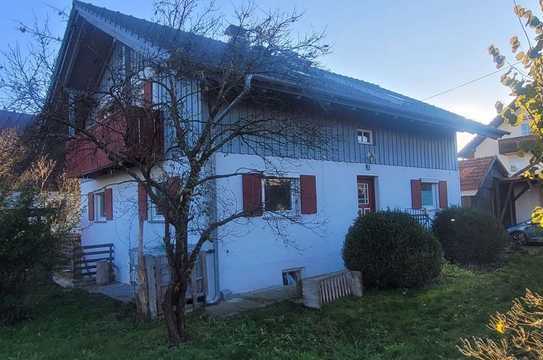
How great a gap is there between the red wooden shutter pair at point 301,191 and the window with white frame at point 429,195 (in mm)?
5201

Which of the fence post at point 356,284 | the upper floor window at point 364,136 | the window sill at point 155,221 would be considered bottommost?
the fence post at point 356,284

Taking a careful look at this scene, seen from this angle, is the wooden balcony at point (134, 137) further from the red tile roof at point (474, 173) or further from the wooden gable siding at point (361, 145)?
the red tile roof at point (474, 173)

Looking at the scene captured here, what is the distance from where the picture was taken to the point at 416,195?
1346 centimetres

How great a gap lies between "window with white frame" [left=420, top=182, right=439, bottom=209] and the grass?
605cm

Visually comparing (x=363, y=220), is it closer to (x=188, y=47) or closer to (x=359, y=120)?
(x=359, y=120)

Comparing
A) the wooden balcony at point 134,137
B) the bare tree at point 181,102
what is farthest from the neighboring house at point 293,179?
the wooden balcony at point 134,137

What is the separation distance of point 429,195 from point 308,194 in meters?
5.87

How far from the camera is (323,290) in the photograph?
7555mm

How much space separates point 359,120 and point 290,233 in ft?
13.1

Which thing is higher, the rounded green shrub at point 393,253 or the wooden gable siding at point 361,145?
the wooden gable siding at point 361,145

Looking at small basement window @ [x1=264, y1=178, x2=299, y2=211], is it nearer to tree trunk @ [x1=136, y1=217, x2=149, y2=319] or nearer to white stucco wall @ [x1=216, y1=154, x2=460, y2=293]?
white stucco wall @ [x1=216, y1=154, x2=460, y2=293]

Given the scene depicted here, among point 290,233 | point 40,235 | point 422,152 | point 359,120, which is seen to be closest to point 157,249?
point 40,235

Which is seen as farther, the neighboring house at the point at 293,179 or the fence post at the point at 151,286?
the neighboring house at the point at 293,179

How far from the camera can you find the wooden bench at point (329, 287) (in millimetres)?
7305
